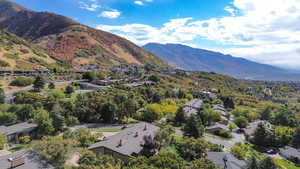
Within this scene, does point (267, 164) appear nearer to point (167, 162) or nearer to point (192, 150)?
point (192, 150)

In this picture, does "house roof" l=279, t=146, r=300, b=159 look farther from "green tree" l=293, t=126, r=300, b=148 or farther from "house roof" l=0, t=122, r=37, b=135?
"house roof" l=0, t=122, r=37, b=135

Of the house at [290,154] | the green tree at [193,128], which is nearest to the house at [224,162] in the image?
the green tree at [193,128]

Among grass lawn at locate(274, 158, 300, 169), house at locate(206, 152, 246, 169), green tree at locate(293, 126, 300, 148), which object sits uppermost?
house at locate(206, 152, 246, 169)

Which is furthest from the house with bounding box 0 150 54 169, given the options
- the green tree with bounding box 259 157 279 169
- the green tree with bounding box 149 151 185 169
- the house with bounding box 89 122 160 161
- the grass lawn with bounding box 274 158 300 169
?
the grass lawn with bounding box 274 158 300 169

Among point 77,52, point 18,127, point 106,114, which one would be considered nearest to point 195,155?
point 106,114

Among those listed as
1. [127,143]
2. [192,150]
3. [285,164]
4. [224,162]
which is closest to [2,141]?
[127,143]

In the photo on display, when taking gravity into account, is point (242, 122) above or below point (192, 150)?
below
